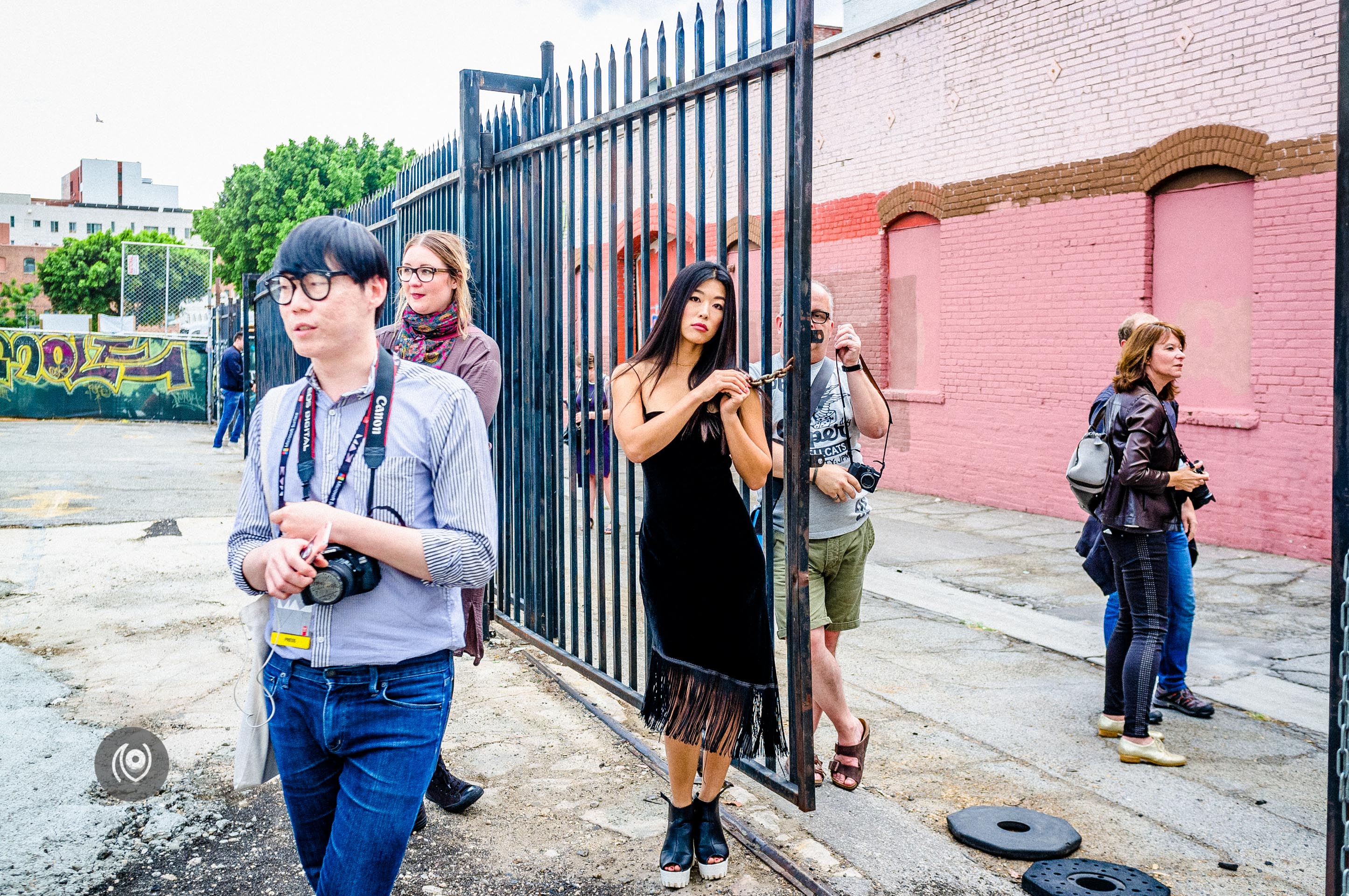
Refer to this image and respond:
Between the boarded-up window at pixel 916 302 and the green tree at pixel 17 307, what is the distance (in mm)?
82269

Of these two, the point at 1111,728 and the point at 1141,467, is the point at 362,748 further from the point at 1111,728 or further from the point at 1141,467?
the point at 1111,728

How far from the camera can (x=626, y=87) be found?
4.74m

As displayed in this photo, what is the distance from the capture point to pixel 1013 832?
385cm

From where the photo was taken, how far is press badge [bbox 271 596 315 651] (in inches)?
85.4

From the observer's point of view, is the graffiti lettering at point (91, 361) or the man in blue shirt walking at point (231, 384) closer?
the man in blue shirt walking at point (231, 384)

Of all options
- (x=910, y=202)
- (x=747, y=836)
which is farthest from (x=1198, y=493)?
(x=910, y=202)

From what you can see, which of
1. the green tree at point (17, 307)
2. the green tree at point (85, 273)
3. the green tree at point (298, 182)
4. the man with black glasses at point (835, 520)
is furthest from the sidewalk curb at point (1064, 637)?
the green tree at point (17, 307)

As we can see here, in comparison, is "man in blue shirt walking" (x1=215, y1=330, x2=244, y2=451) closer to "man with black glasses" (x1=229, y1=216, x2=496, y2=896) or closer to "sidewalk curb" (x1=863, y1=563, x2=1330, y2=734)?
"sidewalk curb" (x1=863, y1=563, x2=1330, y2=734)

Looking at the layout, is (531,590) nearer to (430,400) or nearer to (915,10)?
(430,400)

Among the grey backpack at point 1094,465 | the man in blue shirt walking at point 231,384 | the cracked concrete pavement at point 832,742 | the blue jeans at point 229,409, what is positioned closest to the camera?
the cracked concrete pavement at point 832,742

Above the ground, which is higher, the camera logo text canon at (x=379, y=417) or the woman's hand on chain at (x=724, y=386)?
the woman's hand on chain at (x=724, y=386)

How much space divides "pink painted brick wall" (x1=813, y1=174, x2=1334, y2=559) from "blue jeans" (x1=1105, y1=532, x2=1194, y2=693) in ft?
15.3

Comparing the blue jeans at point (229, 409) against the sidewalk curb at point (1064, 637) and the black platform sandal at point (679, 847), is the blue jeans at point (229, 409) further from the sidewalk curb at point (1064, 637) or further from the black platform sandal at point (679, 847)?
the black platform sandal at point (679, 847)

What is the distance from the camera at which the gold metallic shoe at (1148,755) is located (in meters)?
4.58
